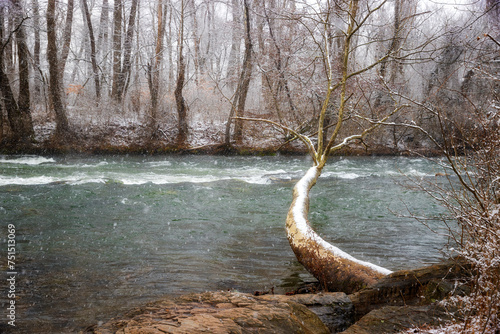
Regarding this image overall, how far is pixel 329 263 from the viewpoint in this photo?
434 centimetres

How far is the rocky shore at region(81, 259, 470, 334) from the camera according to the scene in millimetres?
2550

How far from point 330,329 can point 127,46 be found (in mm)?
22080

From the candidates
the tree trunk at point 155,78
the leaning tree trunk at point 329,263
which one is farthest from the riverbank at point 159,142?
the leaning tree trunk at point 329,263

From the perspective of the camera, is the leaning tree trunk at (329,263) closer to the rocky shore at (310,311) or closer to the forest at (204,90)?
the rocky shore at (310,311)

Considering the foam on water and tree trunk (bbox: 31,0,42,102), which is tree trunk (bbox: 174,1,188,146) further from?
tree trunk (bbox: 31,0,42,102)

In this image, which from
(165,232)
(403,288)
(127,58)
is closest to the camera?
(403,288)

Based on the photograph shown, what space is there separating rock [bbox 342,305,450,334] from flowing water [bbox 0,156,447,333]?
124cm

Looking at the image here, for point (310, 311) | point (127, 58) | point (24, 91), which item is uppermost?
point (127, 58)

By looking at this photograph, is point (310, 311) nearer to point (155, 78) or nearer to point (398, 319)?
point (398, 319)

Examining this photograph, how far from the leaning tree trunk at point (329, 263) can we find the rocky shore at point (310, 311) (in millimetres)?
386

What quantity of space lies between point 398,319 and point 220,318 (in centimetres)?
149

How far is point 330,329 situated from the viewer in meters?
3.13

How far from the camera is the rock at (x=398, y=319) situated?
2.82 m

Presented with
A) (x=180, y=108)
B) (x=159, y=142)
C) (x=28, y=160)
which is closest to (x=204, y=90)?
(x=180, y=108)
